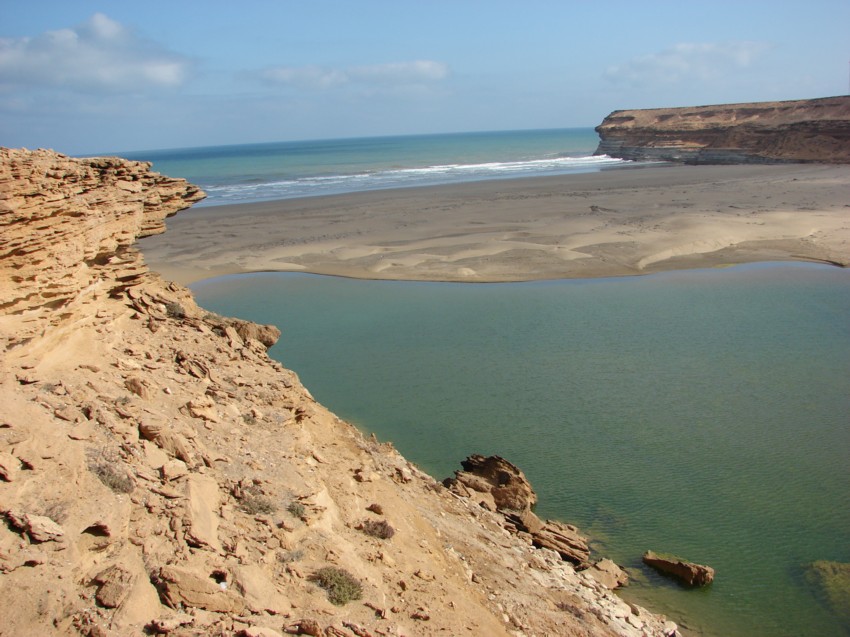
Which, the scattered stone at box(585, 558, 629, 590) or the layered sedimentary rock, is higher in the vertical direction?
the layered sedimentary rock

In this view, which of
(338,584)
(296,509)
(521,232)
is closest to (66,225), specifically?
(296,509)

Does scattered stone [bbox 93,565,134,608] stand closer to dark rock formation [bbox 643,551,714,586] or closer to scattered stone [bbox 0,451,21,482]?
scattered stone [bbox 0,451,21,482]

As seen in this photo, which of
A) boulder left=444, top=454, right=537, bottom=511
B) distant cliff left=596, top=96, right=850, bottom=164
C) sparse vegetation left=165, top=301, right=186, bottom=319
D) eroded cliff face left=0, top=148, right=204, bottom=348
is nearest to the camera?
eroded cliff face left=0, top=148, right=204, bottom=348

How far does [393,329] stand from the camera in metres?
20.3

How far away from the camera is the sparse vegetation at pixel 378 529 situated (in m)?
7.46

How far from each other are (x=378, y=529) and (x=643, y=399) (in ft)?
28.6

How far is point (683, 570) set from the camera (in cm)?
917

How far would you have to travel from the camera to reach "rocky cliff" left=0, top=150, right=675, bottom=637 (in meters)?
5.34

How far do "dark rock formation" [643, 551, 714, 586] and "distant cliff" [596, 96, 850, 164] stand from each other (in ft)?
188

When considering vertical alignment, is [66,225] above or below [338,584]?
above

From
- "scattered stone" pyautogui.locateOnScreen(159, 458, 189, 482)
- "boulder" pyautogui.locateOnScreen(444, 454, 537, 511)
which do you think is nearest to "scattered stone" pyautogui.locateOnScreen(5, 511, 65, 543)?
"scattered stone" pyautogui.locateOnScreen(159, 458, 189, 482)

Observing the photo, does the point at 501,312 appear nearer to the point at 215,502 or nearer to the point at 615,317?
the point at 615,317

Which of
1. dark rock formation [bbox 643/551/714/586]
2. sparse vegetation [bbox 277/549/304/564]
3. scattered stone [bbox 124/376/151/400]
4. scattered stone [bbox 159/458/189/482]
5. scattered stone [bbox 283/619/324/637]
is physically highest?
scattered stone [bbox 124/376/151/400]

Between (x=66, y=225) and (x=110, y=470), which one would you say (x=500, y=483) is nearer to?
A: (x=110, y=470)
